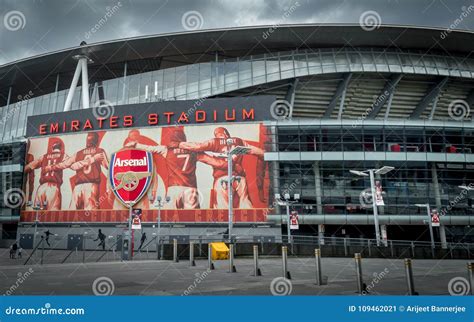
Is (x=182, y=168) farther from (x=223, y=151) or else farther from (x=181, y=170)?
(x=223, y=151)

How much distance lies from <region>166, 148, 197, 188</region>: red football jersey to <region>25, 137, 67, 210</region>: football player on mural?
1269 cm

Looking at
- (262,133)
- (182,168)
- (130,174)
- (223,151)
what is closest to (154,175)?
(130,174)

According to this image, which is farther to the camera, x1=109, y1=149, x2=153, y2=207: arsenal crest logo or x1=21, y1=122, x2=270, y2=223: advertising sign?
x1=109, y1=149, x2=153, y2=207: arsenal crest logo

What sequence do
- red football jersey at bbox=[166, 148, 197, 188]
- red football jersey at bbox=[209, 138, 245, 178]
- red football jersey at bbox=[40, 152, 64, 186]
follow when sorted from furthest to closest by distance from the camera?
red football jersey at bbox=[40, 152, 64, 186]
red football jersey at bbox=[166, 148, 197, 188]
red football jersey at bbox=[209, 138, 245, 178]

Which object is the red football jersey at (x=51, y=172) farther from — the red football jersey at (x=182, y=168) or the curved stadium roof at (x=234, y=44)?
the curved stadium roof at (x=234, y=44)

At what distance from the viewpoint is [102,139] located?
4103cm

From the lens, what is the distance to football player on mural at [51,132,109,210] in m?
39.7

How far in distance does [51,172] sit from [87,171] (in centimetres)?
492

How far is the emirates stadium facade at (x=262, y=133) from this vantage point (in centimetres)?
3762

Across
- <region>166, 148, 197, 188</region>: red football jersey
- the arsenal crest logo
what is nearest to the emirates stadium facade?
<region>166, 148, 197, 188</region>: red football jersey

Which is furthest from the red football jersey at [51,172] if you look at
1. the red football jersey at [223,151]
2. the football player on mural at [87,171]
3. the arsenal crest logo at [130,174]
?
the red football jersey at [223,151]

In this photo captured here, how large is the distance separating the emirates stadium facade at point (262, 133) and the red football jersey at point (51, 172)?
0.13 meters

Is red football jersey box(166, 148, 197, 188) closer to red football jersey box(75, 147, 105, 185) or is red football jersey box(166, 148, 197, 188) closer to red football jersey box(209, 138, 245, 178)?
red football jersey box(209, 138, 245, 178)

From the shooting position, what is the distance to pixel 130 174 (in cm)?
3828
